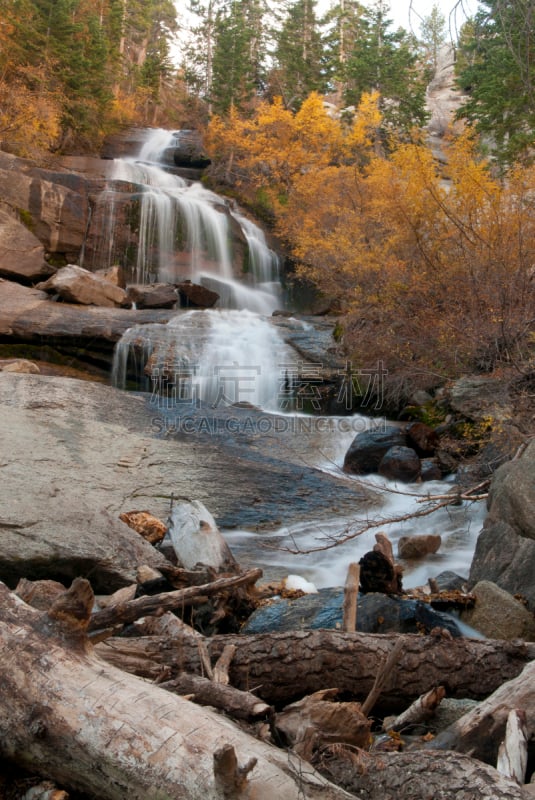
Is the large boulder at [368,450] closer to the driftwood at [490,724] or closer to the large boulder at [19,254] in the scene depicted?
the driftwood at [490,724]

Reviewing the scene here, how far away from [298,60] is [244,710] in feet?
125

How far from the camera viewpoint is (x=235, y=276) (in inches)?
867

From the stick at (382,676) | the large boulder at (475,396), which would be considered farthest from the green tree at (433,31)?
the large boulder at (475,396)

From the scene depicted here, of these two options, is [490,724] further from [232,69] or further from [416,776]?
[232,69]

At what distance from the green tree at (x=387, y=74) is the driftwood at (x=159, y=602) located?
106 feet

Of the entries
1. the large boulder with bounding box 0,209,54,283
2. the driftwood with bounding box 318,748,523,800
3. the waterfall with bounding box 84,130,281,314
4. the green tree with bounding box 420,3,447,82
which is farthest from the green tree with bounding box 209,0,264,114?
the driftwood with bounding box 318,748,523,800

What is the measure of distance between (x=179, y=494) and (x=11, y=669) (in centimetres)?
502

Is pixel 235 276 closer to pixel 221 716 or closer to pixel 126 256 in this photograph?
pixel 126 256

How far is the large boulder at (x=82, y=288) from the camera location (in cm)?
1564

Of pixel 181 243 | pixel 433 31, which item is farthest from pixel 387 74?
pixel 433 31

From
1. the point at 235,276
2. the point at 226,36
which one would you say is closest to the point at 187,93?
the point at 226,36

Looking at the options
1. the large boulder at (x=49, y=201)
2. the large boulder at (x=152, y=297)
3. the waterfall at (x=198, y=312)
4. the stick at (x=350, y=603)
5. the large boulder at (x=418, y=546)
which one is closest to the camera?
the stick at (x=350, y=603)

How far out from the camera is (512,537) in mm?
5176

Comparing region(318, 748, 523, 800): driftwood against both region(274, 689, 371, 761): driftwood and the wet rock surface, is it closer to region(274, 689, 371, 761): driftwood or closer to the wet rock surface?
region(274, 689, 371, 761): driftwood
